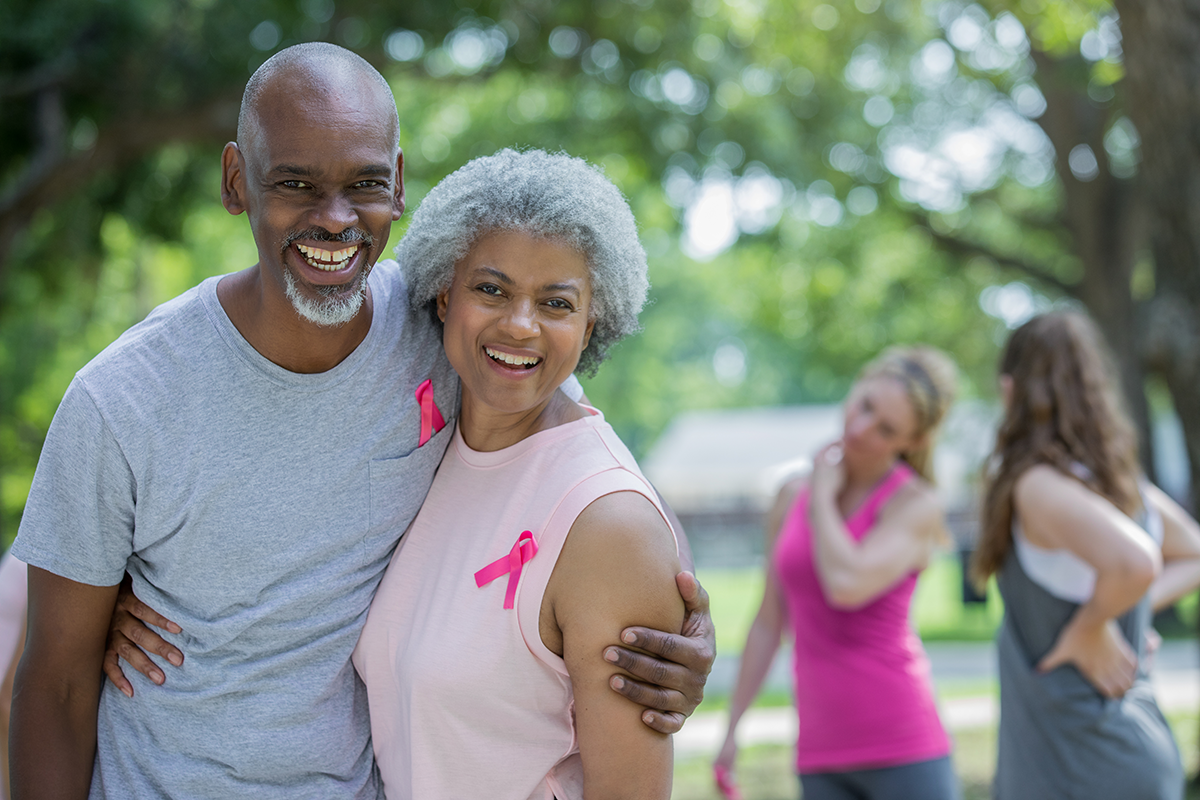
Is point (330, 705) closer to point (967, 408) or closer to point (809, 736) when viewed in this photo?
Answer: point (809, 736)

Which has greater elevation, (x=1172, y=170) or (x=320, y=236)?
(x=1172, y=170)

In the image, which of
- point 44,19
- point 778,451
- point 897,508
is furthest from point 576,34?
point 778,451

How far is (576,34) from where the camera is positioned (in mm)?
8812

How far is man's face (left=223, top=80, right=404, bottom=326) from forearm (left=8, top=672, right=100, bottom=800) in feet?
3.17

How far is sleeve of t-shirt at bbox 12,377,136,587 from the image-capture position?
2.16 metres

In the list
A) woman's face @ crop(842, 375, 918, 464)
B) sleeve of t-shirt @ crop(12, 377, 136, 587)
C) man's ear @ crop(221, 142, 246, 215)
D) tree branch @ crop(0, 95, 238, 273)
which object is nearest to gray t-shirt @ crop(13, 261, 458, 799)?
sleeve of t-shirt @ crop(12, 377, 136, 587)

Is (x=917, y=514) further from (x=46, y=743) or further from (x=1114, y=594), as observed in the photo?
(x=46, y=743)

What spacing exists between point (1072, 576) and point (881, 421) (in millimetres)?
1072

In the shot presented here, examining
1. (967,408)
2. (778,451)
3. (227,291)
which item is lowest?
(778,451)

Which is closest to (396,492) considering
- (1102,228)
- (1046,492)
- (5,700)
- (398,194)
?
(398,194)

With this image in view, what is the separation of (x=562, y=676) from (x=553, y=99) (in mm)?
9319

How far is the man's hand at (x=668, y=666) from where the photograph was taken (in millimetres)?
2084

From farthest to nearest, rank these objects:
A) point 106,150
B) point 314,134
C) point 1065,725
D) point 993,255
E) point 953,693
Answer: point 993,255 → point 953,693 → point 106,150 → point 1065,725 → point 314,134

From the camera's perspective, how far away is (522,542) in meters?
2.19
